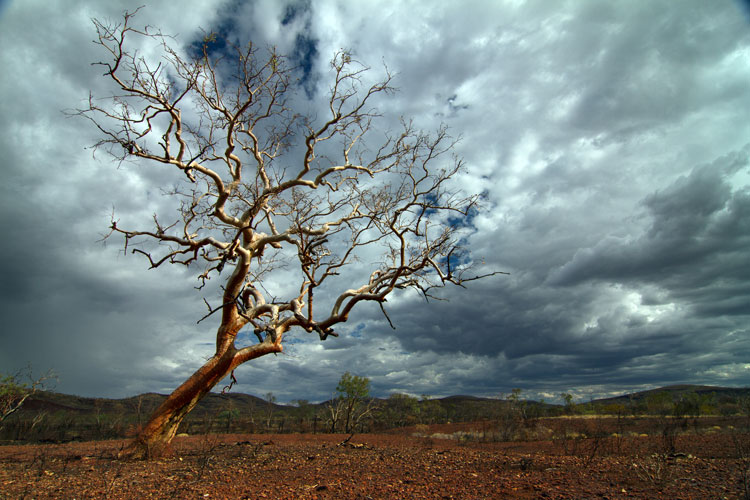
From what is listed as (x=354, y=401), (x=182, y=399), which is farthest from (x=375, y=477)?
(x=354, y=401)

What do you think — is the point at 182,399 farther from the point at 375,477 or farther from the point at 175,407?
the point at 375,477

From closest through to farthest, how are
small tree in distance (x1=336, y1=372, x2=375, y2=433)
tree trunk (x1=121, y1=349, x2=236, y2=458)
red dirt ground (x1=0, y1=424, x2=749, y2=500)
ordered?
red dirt ground (x1=0, y1=424, x2=749, y2=500), tree trunk (x1=121, y1=349, x2=236, y2=458), small tree in distance (x1=336, y1=372, x2=375, y2=433)

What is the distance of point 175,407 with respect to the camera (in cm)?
896

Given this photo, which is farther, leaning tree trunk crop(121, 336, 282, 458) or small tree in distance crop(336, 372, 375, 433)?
small tree in distance crop(336, 372, 375, 433)

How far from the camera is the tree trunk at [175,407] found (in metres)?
8.59

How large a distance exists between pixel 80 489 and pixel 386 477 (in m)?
4.58

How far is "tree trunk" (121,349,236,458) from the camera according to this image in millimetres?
8586

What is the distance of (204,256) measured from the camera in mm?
9867

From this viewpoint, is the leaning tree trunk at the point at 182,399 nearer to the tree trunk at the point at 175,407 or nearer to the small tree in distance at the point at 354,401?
the tree trunk at the point at 175,407

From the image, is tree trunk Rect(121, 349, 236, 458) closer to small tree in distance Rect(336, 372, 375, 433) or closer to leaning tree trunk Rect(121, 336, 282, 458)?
leaning tree trunk Rect(121, 336, 282, 458)

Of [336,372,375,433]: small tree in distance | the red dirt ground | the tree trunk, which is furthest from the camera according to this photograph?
[336,372,375,433]: small tree in distance

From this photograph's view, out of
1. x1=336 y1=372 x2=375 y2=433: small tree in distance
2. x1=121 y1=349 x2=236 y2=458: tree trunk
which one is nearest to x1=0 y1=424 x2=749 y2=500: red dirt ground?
x1=121 y1=349 x2=236 y2=458: tree trunk

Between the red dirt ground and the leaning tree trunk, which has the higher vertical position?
the leaning tree trunk

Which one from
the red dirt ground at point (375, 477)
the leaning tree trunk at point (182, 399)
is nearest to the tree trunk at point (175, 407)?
the leaning tree trunk at point (182, 399)
